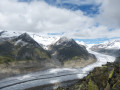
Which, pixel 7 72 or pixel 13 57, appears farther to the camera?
pixel 13 57

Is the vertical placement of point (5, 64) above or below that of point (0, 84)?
above

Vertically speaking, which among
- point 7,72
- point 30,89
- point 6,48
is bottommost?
point 30,89

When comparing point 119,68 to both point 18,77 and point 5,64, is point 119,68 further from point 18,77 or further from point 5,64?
point 5,64

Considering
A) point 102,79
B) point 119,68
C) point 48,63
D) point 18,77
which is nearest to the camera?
point 102,79

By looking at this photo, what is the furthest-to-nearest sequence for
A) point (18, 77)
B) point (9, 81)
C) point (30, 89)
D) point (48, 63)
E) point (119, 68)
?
1. point (48, 63)
2. point (18, 77)
3. point (9, 81)
4. point (30, 89)
5. point (119, 68)

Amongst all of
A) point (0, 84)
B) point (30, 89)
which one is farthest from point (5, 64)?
point (30, 89)

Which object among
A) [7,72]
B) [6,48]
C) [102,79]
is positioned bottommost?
[7,72]

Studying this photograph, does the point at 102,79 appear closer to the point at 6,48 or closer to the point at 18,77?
the point at 18,77

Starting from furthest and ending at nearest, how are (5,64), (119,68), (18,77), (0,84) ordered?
(5,64) → (18,77) → (0,84) → (119,68)

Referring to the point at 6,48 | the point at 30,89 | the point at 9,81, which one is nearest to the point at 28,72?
the point at 9,81
